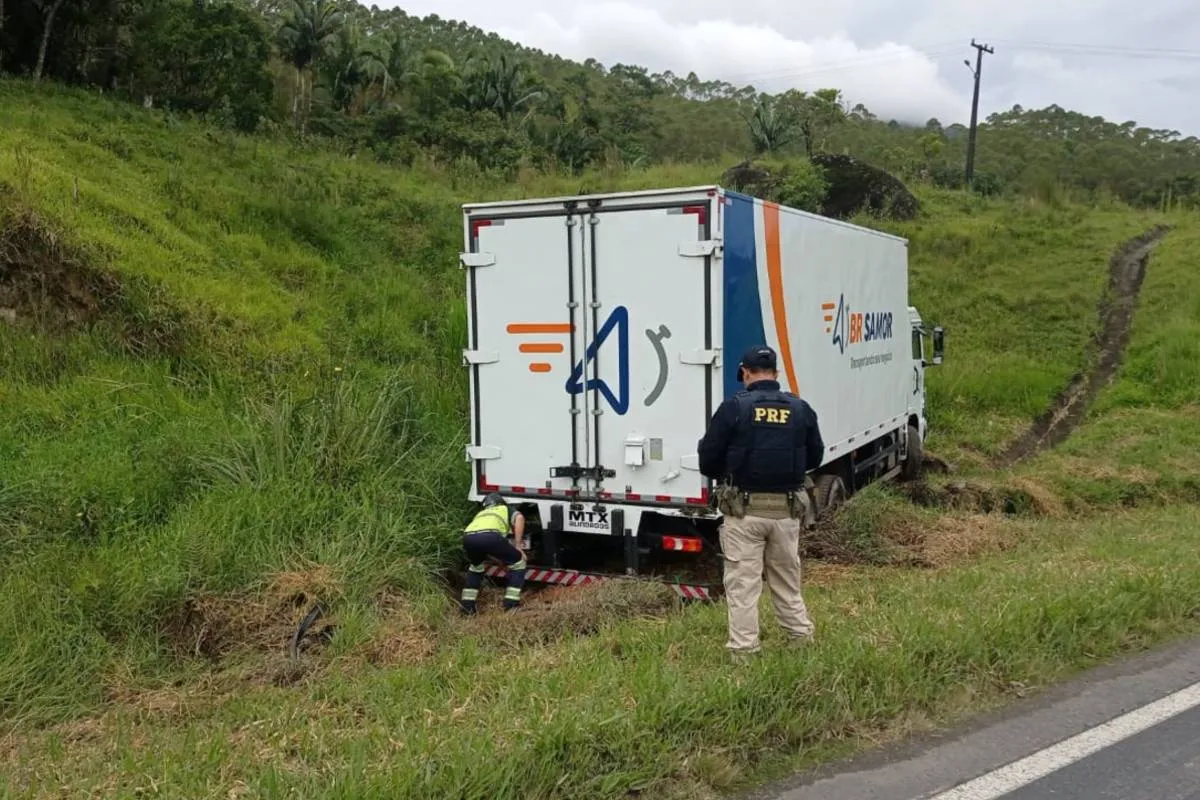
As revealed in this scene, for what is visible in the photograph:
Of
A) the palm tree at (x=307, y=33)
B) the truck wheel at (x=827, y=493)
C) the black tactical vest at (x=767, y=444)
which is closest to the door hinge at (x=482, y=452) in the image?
the black tactical vest at (x=767, y=444)

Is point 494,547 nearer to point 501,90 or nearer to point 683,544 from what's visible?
point 683,544

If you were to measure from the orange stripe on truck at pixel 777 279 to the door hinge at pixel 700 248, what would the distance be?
76 centimetres

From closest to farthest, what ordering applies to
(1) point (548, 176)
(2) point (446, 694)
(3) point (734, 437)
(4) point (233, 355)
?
(2) point (446, 694)
(3) point (734, 437)
(4) point (233, 355)
(1) point (548, 176)

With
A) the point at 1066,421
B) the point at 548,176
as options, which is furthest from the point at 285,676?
the point at 548,176

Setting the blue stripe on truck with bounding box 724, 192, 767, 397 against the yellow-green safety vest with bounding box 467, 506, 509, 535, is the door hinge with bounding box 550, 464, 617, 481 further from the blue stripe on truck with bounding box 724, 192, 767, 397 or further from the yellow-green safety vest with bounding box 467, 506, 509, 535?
the blue stripe on truck with bounding box 724, 192, 767, 397

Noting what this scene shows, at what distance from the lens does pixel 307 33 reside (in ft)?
117

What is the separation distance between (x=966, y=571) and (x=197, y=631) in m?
4.96

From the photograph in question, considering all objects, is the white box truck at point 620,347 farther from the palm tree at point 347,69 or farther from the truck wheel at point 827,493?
the palm tree at point 347,69

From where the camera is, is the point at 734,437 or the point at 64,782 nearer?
Answer: the point at 64,782

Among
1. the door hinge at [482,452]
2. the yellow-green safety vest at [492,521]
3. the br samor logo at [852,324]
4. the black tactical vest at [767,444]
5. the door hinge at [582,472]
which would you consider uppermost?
the br samor logo at [852,324]

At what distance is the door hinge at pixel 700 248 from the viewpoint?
5.88 metres

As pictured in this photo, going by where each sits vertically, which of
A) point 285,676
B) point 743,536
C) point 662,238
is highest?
point 662,238

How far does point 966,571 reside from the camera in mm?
6168

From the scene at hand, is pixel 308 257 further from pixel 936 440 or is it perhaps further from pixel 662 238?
pixel 936 440
